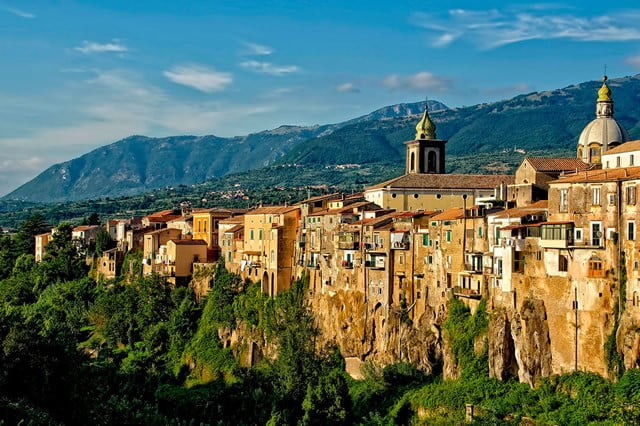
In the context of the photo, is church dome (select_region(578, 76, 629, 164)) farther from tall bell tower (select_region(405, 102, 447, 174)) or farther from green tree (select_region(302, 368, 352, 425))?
tall bell tower (select_region(405, 102, 447, 174))

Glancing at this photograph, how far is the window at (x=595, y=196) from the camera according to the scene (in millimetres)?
49031

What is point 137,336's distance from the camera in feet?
278

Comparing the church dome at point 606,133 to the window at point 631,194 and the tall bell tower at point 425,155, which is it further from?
the tall bell tower at point 425,155

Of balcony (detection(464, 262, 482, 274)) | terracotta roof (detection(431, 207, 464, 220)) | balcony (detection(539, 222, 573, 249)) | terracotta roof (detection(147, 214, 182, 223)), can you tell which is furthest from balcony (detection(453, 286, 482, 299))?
terracotta roof (detection(147, 214, 182, 223))

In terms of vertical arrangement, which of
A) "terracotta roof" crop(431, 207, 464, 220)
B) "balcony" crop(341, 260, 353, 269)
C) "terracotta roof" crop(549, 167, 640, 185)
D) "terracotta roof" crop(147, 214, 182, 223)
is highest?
"terracotta roof" crop(549, 167, 640, 185)

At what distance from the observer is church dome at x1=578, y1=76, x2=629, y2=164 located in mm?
68875

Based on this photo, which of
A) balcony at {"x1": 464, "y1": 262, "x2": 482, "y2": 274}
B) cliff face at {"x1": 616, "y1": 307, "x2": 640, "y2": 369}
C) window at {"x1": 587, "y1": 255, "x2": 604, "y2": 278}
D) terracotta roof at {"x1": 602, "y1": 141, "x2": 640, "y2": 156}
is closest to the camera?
cliff face at {"x1": 616, "y1": 307, "x2": 640, "y2": 369}

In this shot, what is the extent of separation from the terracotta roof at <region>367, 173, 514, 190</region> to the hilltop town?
143 mm

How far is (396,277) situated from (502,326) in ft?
40.4

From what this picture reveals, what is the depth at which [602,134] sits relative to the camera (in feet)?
226

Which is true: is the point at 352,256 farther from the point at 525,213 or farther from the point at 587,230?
the point at 587,230

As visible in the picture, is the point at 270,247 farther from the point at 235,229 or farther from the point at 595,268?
the point at 595,268

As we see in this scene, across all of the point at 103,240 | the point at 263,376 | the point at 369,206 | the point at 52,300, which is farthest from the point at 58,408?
the point at 103,240

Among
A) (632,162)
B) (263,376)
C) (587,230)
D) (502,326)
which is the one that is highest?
(632,162)
